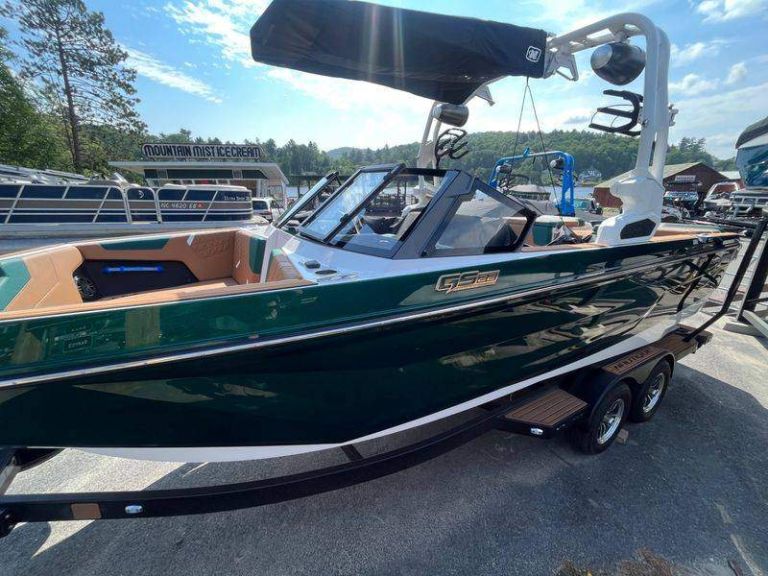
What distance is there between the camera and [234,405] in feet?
4.78

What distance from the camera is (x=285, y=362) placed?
1.47 meters

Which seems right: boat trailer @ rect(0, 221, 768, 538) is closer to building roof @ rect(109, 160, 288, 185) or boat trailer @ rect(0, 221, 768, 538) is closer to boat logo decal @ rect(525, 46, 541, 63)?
boat logo decal @ rect(525, 46, 541, 63)

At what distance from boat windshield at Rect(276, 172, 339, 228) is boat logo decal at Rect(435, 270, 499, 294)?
5.27 feet

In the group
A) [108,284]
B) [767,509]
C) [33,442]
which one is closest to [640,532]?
[767,509]

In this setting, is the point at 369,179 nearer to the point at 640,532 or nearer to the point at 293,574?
the point at 293,574

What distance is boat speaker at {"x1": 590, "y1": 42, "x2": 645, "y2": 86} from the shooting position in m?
2.39

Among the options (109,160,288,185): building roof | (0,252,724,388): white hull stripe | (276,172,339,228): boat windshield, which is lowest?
(0,252,724,388): white hull stripe

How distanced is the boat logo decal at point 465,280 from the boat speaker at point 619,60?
1.79 m

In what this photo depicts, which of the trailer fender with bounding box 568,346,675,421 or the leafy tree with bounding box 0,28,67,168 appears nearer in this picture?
the trailer fender with bounding box 568,346,675,421

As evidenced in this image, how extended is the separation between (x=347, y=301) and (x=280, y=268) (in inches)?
24.1

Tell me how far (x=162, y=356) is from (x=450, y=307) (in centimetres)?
123

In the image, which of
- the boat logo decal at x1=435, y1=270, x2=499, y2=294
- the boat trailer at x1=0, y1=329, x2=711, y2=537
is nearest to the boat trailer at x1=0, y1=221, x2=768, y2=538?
the boat trailer at x1=0, y1=329, x2=711, y2=537

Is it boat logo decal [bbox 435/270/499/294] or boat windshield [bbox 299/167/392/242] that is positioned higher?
boat windshield [bbox 299/167/392/242]

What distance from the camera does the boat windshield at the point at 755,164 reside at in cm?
659
